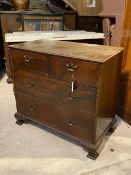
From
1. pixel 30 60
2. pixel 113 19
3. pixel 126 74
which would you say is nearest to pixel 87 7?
pixel 113 19

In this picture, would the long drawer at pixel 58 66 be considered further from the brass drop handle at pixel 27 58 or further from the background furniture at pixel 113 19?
the background furniture at pixel 113 19

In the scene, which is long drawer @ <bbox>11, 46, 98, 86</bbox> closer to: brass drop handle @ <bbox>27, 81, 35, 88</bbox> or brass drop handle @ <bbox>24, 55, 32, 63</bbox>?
brass drop handle @ <bbox>24, 55, 32, 63</bbox>

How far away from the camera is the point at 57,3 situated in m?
3.22

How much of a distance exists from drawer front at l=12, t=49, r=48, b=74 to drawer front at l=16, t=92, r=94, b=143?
0.91 ft

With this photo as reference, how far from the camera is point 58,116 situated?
1.72m

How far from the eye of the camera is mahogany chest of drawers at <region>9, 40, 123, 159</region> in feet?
4.76

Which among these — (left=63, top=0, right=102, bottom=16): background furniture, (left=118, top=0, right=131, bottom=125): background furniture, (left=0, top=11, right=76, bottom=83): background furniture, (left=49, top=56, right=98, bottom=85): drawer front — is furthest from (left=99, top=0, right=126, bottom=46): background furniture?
(left=49, top=56, right=98, bottom=85): drawer front

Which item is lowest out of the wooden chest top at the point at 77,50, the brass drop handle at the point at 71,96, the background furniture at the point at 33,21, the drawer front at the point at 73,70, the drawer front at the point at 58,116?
the drawer front at the point at 58,116

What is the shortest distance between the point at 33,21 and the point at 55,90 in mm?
1557

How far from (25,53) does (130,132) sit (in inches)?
45.8

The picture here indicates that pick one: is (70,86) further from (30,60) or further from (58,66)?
(30,60)

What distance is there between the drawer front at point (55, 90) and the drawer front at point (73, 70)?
5cm

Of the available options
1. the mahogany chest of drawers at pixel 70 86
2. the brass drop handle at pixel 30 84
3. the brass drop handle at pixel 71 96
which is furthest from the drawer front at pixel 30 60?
the brass drop handle at pixel 71 96

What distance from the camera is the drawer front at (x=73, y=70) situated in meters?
1.40
